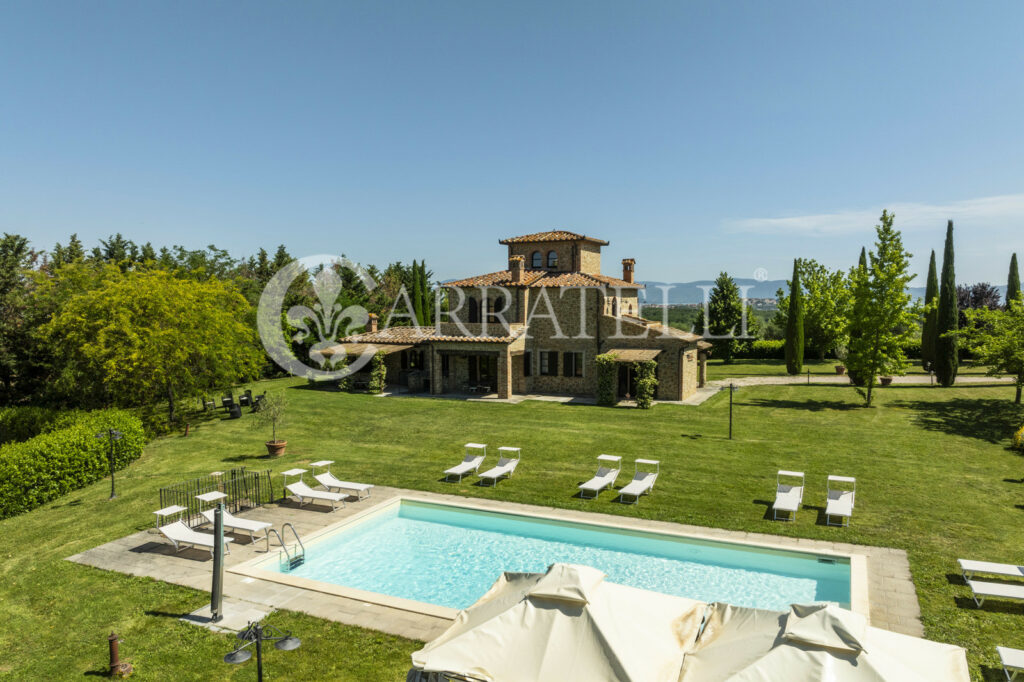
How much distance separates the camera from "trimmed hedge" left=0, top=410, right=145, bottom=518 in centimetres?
1612

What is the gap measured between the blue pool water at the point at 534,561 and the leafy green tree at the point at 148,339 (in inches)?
621

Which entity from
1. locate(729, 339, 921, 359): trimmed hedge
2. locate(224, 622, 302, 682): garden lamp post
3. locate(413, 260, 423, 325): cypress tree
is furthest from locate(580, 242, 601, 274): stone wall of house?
locate(224, 622, 302, 682): garden lamp post

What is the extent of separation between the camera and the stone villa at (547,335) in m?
30.7

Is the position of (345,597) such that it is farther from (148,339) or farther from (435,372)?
(435,372)

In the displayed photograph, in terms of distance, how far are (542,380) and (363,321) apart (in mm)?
19066

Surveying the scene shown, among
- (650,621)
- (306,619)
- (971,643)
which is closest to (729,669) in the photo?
(650,621)

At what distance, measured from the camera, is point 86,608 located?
10.0 m

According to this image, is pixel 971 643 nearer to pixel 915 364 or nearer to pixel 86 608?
pixel 86 608

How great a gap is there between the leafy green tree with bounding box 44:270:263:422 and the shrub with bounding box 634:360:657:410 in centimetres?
1899

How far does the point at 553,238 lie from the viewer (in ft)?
114

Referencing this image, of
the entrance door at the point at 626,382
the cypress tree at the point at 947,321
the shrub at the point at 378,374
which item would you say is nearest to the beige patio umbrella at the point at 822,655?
the entrance door at the point at 626,382

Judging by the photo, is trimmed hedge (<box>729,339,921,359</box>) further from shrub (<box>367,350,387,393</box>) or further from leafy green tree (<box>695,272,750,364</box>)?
shrub (<box>367,350,387,393</box>)

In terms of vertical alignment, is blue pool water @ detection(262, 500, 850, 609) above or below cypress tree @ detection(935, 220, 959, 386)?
below

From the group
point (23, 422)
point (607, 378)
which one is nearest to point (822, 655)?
point (607, 378)
